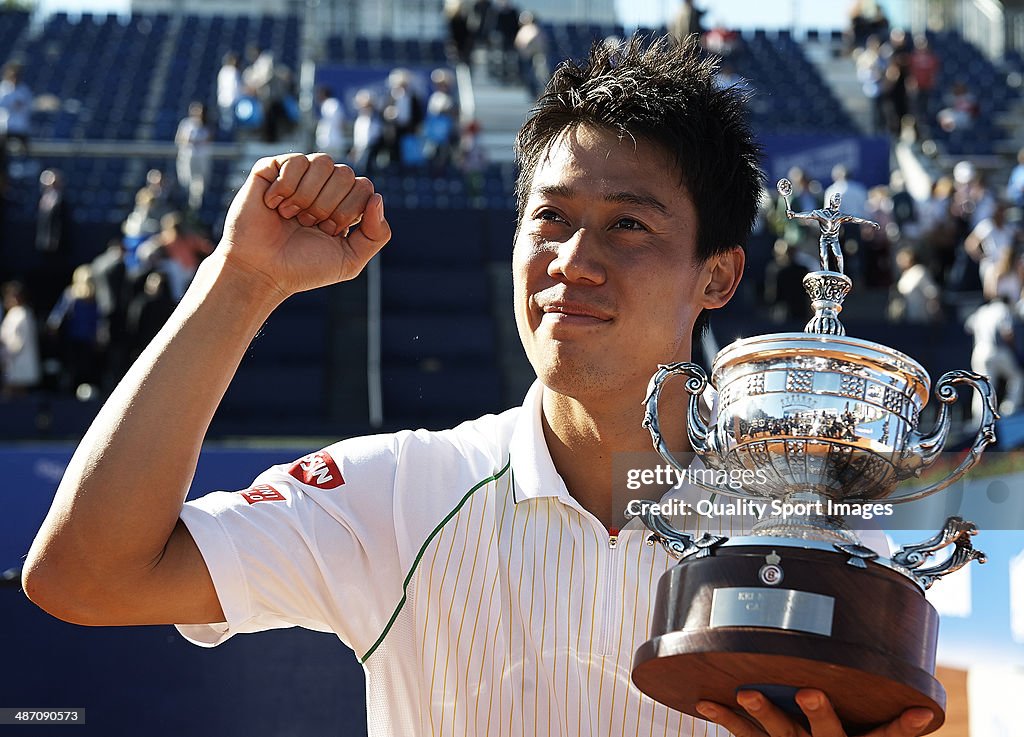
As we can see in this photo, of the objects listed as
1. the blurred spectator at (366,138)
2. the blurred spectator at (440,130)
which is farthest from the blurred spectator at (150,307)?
the blurred spectator at (440,130)

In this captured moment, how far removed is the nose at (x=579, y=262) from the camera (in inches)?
76.8

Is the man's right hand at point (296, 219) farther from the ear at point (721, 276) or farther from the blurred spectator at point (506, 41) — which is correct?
the blurred spectator at point (506, 41)

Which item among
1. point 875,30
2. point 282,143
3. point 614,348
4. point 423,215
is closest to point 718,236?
point 614,348

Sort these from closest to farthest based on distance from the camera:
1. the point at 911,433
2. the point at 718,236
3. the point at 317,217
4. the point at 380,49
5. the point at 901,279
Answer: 1. the point at 911,433
2. the point at 317,217
3. the point at 718,236
4. the point at 901,279
5. the point at 380,49

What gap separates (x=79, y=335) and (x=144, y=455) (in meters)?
7.91

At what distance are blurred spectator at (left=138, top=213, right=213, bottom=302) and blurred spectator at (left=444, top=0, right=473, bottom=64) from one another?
7576 mm

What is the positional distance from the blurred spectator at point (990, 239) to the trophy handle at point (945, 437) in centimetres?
946

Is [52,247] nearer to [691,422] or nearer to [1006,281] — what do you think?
[1006,281]

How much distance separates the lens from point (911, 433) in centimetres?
180

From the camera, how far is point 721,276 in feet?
7.34

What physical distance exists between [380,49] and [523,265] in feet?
53.8

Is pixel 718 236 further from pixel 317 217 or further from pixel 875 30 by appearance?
pixel 875 30

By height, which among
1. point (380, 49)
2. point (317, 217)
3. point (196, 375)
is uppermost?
point (380, 49)

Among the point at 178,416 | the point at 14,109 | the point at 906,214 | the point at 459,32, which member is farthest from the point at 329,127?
the point at 178,416
